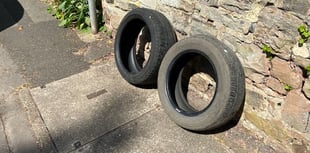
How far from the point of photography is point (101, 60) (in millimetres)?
3404

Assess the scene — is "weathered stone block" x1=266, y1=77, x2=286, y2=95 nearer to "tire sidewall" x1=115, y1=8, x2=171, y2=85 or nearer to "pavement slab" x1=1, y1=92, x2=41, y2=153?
"tire sidewall" x1=115, y1=8, x2=171, y2=85

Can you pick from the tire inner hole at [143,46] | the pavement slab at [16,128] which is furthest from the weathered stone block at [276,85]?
the pavement slab at [16,128]

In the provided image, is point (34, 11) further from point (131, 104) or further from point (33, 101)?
point (131, 104)

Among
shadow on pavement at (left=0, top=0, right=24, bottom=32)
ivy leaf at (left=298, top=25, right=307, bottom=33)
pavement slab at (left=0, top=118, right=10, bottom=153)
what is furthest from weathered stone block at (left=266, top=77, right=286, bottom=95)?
shadow on pavement at (left=0, top=0, right=24, bottom=32)

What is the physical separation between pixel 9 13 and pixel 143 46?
2.31 metres

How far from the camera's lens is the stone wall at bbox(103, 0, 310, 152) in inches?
75.4

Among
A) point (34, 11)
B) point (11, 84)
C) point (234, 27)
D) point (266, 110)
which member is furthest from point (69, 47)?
point (266, 110)

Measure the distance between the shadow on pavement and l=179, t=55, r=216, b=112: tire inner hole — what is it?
8.80 feet

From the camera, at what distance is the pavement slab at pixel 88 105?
2455 mm

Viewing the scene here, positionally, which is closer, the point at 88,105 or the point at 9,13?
the point at 88,105

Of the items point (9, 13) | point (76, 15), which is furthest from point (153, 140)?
point (9, 13)

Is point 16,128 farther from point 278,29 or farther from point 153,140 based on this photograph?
point 278,29

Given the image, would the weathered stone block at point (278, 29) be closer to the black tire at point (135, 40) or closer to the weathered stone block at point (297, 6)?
the weathered stone block at point (297, 6)

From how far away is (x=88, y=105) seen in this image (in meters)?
2.74
